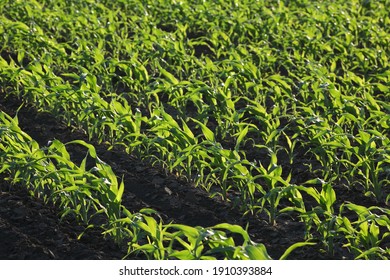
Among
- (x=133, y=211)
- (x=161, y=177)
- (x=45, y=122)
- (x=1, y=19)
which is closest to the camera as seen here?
(x=133, y=211)

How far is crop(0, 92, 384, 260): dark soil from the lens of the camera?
460 centimetres

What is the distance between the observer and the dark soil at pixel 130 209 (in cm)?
460

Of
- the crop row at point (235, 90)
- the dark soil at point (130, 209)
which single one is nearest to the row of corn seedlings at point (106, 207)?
the dark soil at point (130, 209)

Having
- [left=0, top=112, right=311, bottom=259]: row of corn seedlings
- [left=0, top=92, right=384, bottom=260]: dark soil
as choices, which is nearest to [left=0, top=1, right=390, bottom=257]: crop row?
[left=0, top=92, right=384, bottom=260]: dark soil

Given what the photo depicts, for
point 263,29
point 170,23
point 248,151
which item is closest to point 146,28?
point 170,23

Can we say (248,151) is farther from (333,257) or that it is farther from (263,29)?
(263,29)

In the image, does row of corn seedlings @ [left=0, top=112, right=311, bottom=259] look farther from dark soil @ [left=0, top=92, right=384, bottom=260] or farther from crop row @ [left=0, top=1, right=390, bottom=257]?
crop row @ [left=0, top=1, right=390, bottom=257]

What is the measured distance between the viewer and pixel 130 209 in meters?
5.05

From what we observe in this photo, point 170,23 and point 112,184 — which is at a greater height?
point 112,184

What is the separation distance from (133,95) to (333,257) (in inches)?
111

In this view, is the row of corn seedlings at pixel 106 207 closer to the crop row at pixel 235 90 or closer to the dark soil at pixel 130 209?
the dark soil at pixel 130 209

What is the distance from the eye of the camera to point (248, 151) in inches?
233

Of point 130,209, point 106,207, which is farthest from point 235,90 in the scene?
point 106,207

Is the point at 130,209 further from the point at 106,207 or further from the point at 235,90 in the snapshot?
the point at 235,90
